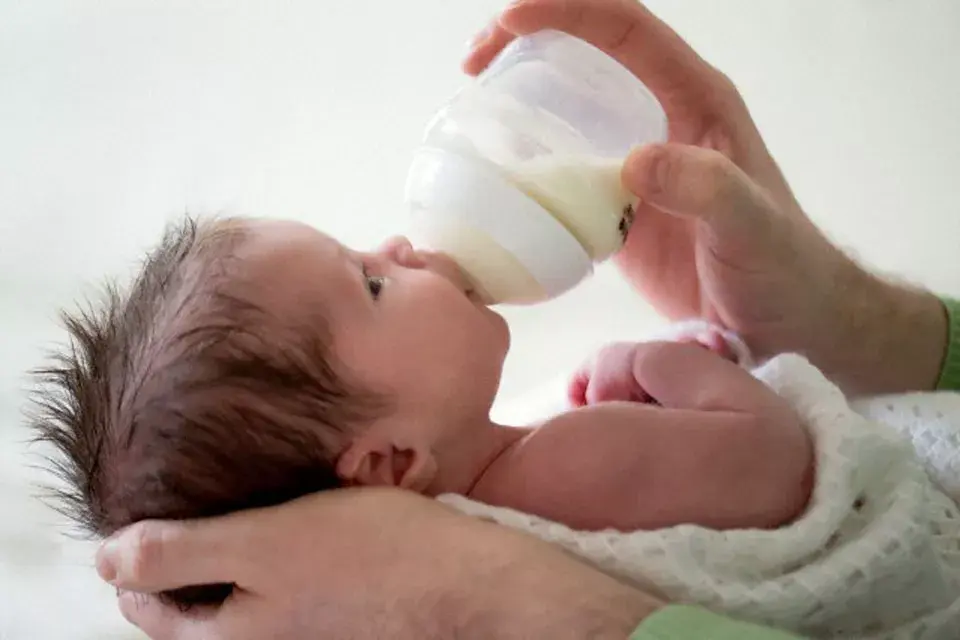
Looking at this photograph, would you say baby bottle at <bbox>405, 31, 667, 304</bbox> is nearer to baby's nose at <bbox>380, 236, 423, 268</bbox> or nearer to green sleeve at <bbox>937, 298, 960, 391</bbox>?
baby's nose at <bbox>380, 236, 423, 268</bbox>

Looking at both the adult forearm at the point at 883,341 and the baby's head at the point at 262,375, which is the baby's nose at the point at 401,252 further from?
the adult forearm at the point at 883,341

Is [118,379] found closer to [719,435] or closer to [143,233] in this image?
→ [719,435]

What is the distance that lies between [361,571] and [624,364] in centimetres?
34

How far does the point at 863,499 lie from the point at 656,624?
282 mm

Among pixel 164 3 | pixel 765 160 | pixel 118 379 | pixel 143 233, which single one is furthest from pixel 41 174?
pixel 765 160

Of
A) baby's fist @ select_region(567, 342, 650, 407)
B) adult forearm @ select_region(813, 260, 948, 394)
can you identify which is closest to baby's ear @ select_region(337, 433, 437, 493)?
baby's fist @ select_region(567, 342, 650, 407)

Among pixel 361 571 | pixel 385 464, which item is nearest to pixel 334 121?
pixel 385 464

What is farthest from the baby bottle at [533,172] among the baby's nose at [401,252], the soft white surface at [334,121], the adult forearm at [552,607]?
the soft white surface at [334,121]

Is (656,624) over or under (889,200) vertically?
under

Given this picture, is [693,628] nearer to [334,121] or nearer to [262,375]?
[262,375]

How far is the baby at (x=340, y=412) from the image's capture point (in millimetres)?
706

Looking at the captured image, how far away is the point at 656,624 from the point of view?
59 cm

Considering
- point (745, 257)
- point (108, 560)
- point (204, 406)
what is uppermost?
point (745, 257)

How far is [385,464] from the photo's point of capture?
765 millimetres
